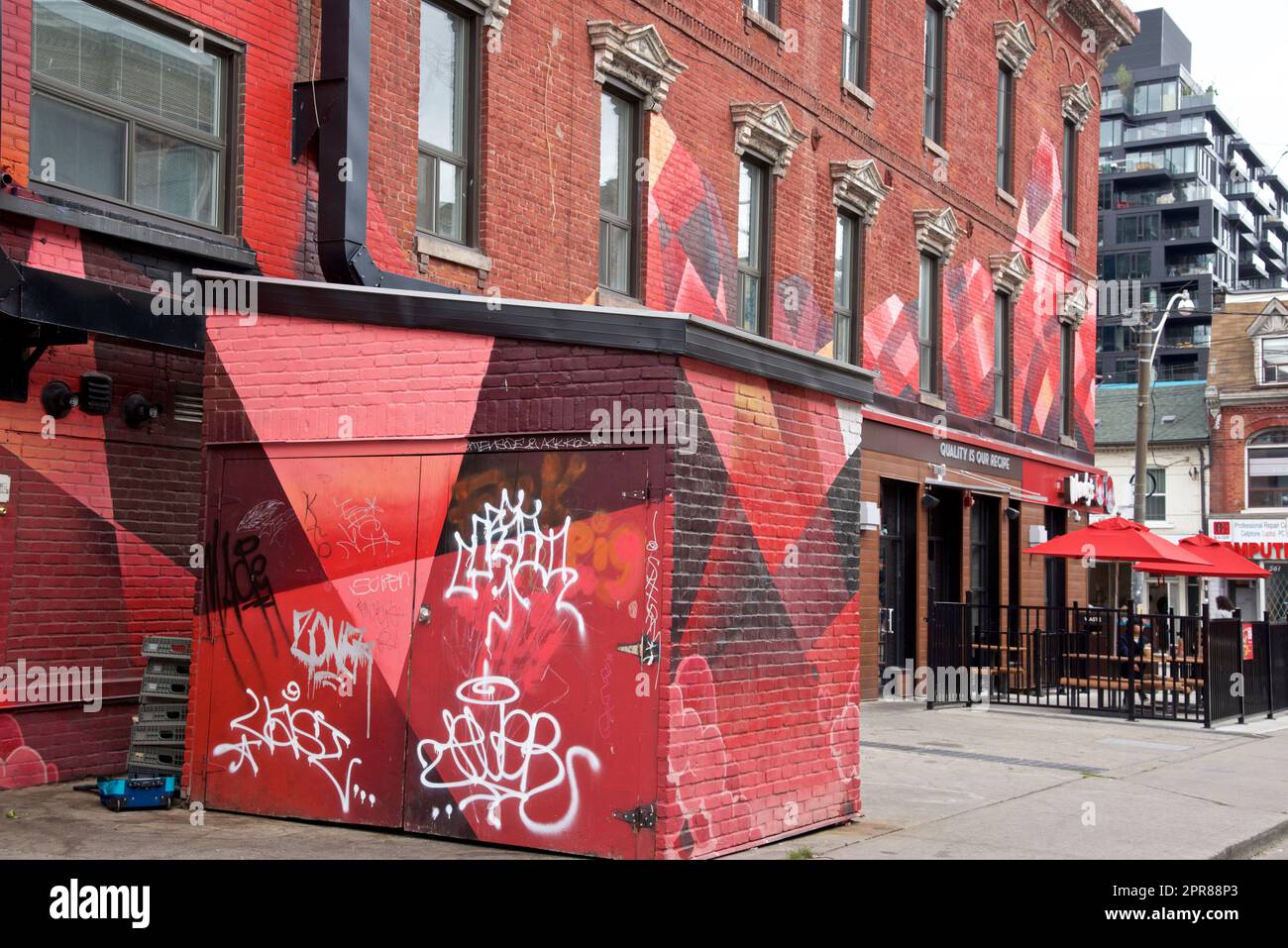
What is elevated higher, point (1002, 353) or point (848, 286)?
point (848, 286)

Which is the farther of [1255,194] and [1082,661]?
[1255,194]

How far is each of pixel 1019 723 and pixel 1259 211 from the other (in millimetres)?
99355

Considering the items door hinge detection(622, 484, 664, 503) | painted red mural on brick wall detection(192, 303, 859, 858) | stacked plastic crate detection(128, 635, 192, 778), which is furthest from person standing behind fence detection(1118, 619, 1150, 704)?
stacked plastic crate detection(128, 635, 192, 778)

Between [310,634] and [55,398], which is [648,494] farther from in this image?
[55,398]

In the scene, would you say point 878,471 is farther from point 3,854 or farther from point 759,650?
point 3,854

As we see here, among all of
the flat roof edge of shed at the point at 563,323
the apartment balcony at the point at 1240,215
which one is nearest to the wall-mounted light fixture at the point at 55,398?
the flat roof edge of shed at the point at 563,323

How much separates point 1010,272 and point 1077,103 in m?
5.58

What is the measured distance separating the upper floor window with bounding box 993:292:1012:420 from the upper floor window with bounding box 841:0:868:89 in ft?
20.6

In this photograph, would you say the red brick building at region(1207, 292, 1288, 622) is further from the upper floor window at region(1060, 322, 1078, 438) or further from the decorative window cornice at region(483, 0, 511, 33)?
the decorative window cornice at region(483, 0, 511, 33)

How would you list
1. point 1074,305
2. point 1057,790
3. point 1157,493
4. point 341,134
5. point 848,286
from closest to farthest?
point 341,134
point 1057,790
point 848,286
point 1074,305
point 1157,493

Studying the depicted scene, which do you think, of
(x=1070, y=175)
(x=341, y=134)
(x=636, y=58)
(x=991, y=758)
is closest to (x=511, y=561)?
(x=341, y=134)

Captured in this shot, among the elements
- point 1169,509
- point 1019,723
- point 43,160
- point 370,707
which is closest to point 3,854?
point 370,707

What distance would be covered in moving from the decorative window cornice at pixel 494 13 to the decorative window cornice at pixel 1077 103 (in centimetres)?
1787

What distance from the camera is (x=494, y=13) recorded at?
539 inches
